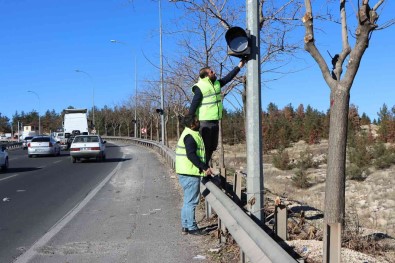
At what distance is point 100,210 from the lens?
10617 mm

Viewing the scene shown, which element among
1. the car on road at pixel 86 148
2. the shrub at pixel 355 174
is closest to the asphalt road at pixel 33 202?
the car on road at pixel 86 148

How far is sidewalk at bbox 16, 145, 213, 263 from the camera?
6.59m

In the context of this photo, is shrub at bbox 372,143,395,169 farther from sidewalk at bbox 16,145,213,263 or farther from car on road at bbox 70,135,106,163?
sidewalk at bbox 16,145,213,263

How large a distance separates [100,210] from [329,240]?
298 inches

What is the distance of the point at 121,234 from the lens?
8.02m

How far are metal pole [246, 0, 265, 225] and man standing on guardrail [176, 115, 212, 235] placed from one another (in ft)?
2.82

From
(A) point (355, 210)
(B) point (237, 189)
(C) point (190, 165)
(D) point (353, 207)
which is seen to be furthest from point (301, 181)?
(C) point (190, 165)

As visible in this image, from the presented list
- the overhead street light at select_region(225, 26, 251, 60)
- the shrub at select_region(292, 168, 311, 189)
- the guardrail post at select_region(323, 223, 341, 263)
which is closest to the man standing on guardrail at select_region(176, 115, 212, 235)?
the overhead street light at select_region(225, 26, 251, 60)

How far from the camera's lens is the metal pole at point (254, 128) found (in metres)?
6.34

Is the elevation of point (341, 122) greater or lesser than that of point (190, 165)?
greater

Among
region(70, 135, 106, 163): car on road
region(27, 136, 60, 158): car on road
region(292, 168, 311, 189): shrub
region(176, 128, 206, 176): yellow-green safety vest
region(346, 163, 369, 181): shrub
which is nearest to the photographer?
region(176, 128, 206, 176): yellow-green safety vest

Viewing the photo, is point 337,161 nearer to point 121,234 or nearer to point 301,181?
point 121,234

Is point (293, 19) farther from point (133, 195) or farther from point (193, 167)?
point (133, 195)

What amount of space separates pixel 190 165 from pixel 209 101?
115 cm
